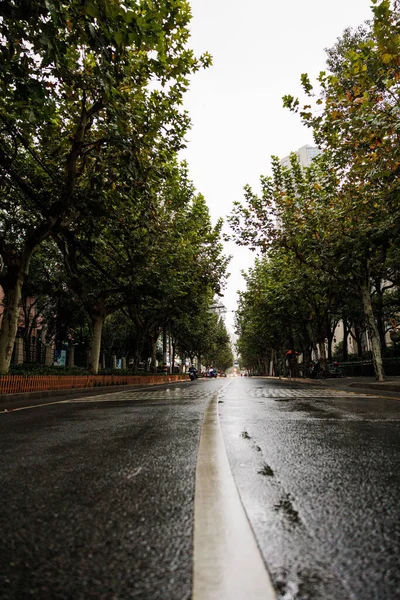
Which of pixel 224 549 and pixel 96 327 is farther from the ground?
pixel 96 327

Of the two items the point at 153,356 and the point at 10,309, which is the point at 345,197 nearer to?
the point at 10,309

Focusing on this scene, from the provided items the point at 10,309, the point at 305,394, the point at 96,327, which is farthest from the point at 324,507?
the point at 96,327

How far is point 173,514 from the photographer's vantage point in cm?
191

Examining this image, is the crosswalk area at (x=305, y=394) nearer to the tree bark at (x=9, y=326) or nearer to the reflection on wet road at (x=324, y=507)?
the reflection on wet road at (x=324, y=507)

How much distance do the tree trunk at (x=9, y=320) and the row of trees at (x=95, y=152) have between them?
31 mm

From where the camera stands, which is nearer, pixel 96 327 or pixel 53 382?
pixel 53 382

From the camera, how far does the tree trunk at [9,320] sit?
12.5 metres

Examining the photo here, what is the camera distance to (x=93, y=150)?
12.7 meters

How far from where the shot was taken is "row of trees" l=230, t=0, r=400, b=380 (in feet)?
30.9

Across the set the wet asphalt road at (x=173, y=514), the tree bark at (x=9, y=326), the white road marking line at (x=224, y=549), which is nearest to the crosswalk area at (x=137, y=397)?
the tree bark at (x=9, y=326)

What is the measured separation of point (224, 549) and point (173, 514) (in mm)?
538

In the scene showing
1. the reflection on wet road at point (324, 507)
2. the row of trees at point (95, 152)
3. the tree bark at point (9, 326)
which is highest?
the row of trees at point (95, 152)

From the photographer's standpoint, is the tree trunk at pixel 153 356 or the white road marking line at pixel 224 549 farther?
the tree trunk at pixel 153 356

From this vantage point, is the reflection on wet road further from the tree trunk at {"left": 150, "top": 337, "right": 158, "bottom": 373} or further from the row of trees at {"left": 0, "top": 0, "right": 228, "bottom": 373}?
the tree trunk at {"left": 150, "top": 337, "right": 158, "bottom": 373}
